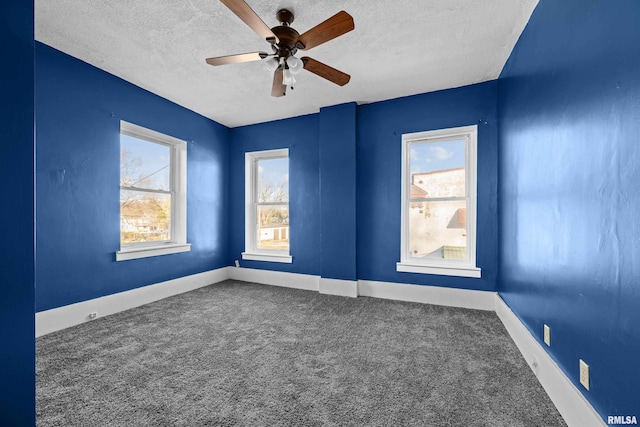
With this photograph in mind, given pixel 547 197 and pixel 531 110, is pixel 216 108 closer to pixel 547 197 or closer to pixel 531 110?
pixel 531 110

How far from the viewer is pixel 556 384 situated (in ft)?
5.57

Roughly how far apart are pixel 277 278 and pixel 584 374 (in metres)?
3.89

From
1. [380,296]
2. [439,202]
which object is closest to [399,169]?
[439,202]

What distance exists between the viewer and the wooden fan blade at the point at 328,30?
70.1 inches

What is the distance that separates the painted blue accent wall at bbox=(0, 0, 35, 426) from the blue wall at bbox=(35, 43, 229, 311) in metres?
2.22

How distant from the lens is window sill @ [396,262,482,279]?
11.5ft

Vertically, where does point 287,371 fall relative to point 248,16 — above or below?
below

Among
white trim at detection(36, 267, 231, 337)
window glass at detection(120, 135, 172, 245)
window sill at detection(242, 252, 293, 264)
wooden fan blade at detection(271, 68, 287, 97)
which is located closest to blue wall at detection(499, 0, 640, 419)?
wooden fan blade at detection(271, 68, 287, 97)

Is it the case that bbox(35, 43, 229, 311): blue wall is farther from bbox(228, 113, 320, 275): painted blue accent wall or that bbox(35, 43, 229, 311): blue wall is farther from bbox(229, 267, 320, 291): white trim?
bbox(228, 113, 320, 275): painted blue accent wall

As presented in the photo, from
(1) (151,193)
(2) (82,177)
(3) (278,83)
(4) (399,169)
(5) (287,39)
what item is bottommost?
(1) (151,193)

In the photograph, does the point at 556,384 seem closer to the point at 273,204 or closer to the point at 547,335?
the point at 547,335

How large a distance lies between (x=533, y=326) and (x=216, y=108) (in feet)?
15.1

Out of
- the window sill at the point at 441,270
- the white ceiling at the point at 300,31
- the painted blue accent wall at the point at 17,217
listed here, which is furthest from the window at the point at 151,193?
the window sill at the point at 441,270

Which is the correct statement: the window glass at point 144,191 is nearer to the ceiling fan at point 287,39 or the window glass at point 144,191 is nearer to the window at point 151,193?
the window at point 151,193
